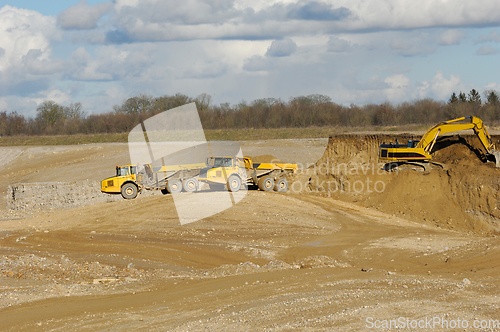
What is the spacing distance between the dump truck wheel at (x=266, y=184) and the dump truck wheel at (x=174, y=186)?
416 centimetres

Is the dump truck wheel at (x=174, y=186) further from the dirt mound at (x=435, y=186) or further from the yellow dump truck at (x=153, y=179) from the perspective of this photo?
the dirt mound at (x=435, y=186)

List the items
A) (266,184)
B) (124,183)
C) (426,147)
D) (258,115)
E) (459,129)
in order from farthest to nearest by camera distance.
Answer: (258,115) → (426,147) → (459,129) → (266,184) → (124,183)

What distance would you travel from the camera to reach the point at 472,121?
23.4 m

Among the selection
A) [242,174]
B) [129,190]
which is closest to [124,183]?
[129,190]

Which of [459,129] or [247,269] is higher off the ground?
[459,129]

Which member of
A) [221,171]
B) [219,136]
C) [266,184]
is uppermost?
[219,136]

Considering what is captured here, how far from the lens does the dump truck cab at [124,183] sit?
21953 mm

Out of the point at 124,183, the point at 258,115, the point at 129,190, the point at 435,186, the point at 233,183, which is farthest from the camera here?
the point at 258,115

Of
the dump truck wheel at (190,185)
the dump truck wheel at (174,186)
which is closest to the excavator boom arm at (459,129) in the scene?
the dump truck wheel at (190,185)

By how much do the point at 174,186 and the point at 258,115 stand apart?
166ft

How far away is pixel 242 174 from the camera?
72.7ft

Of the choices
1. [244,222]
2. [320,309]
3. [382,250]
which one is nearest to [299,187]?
[244,222]

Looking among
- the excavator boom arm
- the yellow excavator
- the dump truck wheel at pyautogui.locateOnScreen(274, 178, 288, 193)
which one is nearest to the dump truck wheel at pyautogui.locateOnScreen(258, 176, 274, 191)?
the dump truck wheel at pyautogui.locateOnScreen(274, 178, 288, 193)

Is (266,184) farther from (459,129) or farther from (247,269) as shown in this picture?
(247,269)
